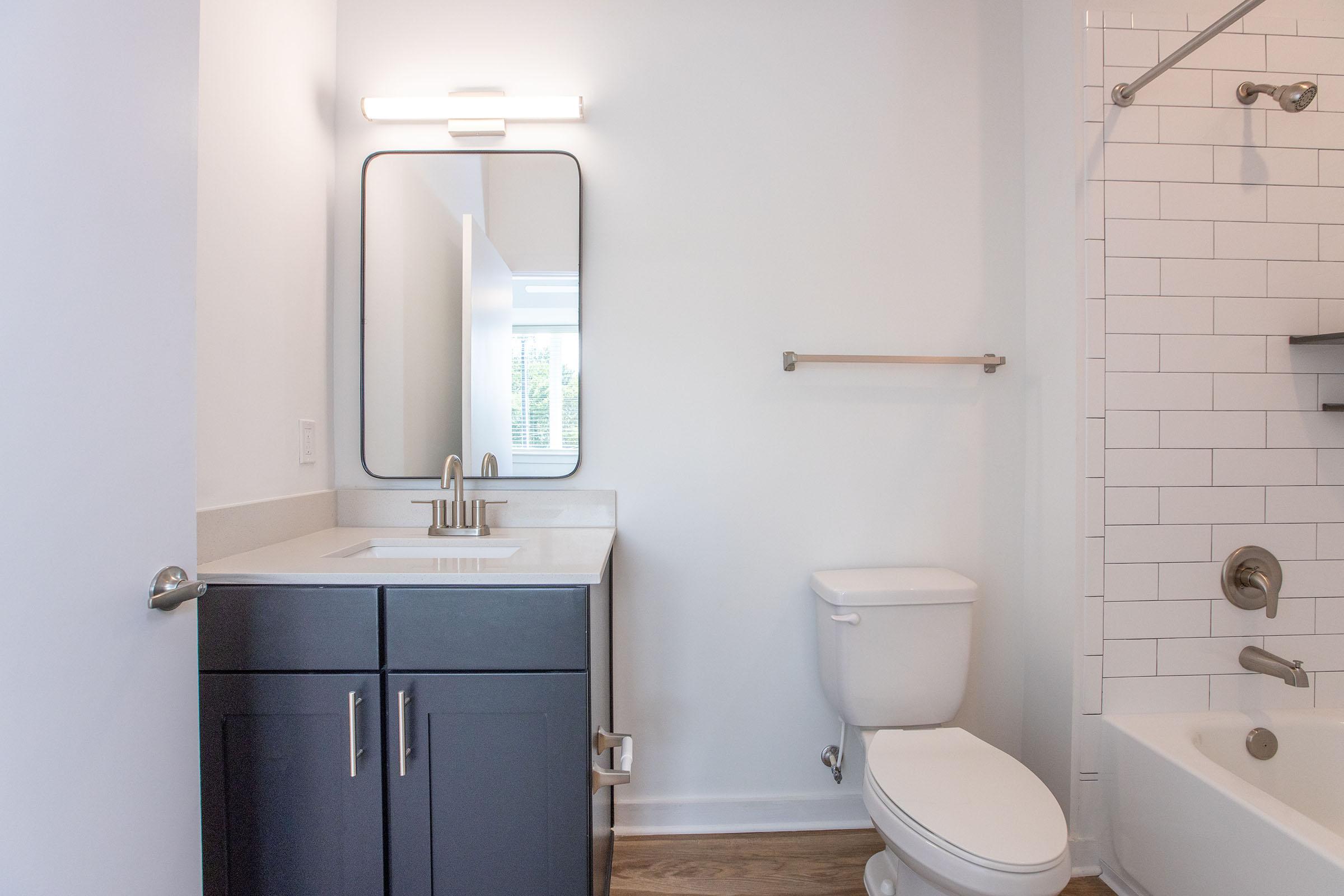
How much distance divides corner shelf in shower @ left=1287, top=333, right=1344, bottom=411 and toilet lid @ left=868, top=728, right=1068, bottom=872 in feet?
3.95

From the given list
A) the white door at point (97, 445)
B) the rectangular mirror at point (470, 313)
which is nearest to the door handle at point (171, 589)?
the white door at point (97, 445)

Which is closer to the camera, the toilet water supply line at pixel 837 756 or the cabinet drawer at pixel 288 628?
the cabinet drawer at pixel 288 628

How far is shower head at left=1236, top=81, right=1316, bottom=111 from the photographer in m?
1.41

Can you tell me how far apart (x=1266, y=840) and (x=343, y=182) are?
253 centimetres

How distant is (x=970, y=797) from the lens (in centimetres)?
119

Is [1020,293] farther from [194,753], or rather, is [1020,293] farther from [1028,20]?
[194,753]

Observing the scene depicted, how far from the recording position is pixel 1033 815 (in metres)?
1.14

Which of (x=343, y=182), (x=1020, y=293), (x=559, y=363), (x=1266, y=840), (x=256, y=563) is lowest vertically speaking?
(x=1266, y=840)

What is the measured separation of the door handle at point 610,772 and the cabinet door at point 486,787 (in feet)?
0.20

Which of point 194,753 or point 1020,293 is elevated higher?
point 1020,293

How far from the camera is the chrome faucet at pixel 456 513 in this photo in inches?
62.6

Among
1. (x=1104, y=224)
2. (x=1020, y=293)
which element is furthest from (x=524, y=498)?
(x=1104, y=224)

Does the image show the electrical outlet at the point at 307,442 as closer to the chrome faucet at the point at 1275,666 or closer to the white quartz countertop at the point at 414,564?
the white quartz countertop at the point at 414,564

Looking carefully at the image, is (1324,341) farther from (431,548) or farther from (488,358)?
(431,548)
